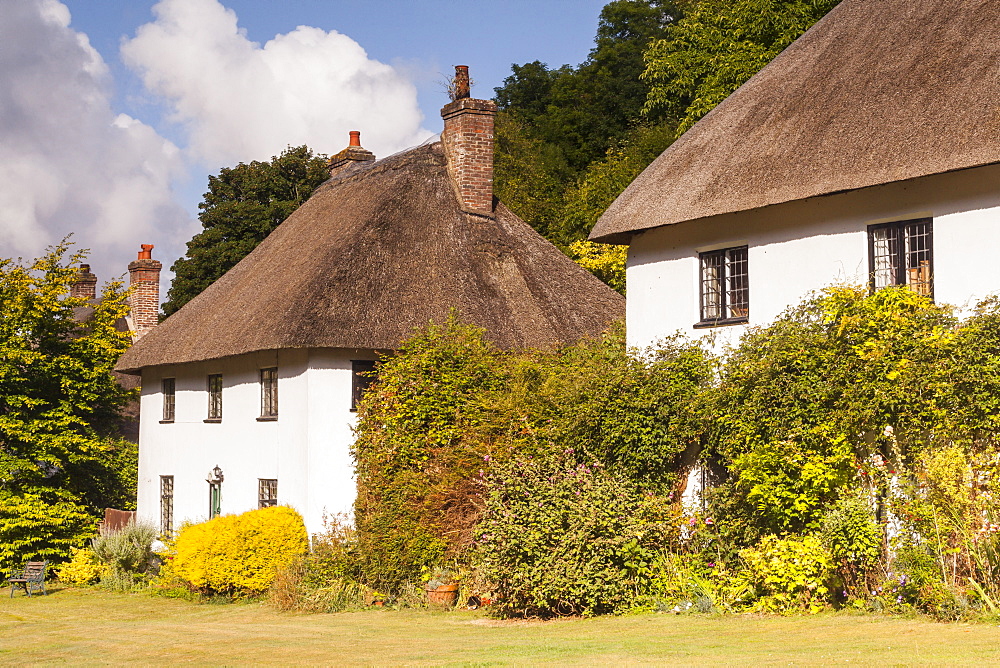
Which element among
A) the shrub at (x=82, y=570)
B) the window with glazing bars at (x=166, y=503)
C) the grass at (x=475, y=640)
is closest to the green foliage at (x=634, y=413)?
the grass at (x=475, y=640)

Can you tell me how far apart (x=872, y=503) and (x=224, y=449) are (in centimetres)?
1416

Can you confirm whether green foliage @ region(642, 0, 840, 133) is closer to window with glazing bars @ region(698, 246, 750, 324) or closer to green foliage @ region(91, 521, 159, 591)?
window with glazing bars @ region(698, 246, 750, 324)

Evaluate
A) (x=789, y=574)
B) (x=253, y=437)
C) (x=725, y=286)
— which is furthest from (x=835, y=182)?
(x=253, y=437)

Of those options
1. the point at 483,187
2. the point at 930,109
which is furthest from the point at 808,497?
the point at 483,187

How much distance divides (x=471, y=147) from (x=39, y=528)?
12.7 metres

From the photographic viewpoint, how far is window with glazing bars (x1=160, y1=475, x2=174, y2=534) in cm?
2723

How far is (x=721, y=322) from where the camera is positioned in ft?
58.0

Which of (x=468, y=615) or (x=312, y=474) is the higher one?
(x=312, y=474)

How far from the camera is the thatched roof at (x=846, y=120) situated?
15.1m

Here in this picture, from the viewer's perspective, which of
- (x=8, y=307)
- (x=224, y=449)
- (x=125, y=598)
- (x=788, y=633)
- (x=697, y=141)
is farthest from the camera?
(x=8, y=307)

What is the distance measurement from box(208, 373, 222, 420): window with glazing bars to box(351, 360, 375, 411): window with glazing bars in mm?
4654

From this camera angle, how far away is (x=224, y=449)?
2461cm

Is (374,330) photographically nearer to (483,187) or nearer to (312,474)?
(312,474)

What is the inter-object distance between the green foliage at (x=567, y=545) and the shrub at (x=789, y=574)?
1629 mm
